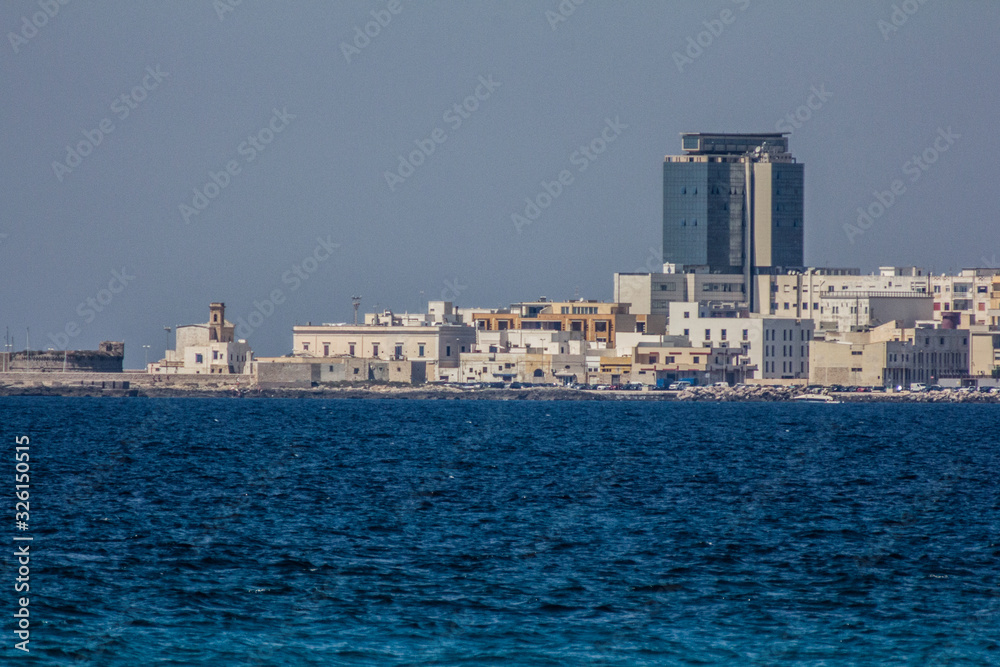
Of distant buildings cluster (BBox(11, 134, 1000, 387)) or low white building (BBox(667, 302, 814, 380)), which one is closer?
distant buildings cluster (BBox(11, 134, 1000, 387))

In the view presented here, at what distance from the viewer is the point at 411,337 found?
198m

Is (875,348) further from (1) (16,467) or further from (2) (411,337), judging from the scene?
(1) (16,467)

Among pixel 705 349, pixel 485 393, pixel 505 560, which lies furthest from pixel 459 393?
pixel 505 560

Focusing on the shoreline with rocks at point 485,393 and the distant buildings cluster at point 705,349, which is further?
the distant buildings cluster at point 705,349

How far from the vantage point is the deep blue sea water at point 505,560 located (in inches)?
930

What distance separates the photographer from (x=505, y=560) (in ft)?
104

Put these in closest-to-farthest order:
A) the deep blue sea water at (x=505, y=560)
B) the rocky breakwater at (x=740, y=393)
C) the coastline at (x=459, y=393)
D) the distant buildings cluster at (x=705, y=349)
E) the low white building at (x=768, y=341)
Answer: the deep blue sea water at (x=505, y=560) → the coastline at (x=459, y=393) → the rocky breakwater at (x=740, y=393) → the distant buildings cluster at (x=705, y=349) → the low white building at (x=768, y=341)

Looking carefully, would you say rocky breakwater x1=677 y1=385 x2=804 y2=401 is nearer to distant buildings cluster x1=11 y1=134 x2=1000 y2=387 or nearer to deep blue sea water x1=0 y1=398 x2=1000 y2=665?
distant buildings cluster x1=11 y1=134 x2=1000 y2=387

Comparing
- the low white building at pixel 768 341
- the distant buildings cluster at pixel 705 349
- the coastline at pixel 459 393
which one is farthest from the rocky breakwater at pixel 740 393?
the low white building at pixel 768 341

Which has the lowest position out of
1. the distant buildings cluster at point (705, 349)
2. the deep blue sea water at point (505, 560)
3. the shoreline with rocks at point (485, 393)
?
the deep blue sea water at point (505, 560)

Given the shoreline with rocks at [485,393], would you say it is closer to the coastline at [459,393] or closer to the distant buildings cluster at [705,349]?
the coastline at [459,393]

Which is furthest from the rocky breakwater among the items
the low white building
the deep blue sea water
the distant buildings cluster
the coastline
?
the deep blue sea water

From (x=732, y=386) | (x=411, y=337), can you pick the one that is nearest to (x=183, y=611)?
(x=732, y=386)

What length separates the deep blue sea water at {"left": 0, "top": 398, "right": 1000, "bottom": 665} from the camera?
2362 centimetres
